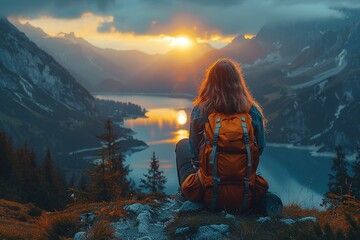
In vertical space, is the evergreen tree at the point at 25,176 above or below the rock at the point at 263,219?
below

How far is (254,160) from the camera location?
929cm

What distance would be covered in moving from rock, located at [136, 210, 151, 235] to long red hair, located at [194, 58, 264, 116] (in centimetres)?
290

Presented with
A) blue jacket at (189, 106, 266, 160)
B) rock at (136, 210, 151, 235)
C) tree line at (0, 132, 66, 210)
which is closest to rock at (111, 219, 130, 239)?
rock at (136, 210, 151, 235)

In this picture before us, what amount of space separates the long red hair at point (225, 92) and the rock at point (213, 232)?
7.68ft

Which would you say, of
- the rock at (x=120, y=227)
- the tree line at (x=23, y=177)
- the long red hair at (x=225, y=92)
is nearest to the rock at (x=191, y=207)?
the rock at (x=120, y=227)

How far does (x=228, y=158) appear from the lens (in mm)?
9031

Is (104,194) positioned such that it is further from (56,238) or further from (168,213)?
(56,238)

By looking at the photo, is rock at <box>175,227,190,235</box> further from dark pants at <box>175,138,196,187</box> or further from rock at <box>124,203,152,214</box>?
rock at <box>124,203,152,214</box>

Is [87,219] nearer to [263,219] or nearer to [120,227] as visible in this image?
[120,227]

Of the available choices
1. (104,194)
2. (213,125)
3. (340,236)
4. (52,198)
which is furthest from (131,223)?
(52,198)

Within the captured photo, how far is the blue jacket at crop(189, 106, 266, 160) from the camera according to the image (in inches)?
373

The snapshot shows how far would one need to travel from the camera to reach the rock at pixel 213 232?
836 cm

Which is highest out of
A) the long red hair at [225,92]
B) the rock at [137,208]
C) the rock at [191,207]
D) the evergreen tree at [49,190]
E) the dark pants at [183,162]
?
the long red hair at [225,92]

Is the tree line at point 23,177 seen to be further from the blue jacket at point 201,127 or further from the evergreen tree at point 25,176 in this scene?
the blue jacket at point 201,127
